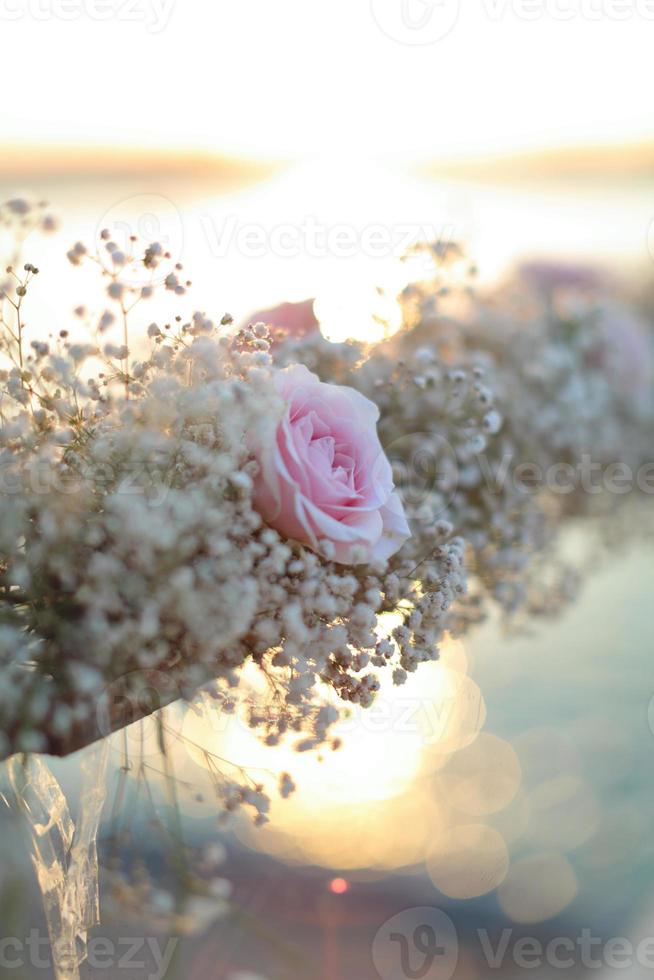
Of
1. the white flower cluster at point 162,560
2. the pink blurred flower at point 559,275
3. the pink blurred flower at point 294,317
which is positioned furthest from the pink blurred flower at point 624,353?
the white flower cluster at point 162,560

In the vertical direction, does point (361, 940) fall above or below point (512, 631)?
below

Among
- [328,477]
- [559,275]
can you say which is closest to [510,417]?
[328,477]

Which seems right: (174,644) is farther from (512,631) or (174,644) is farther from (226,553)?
(512,631)

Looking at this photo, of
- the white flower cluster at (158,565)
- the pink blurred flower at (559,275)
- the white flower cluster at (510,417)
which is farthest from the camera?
the pink blurred flower at (559,275)

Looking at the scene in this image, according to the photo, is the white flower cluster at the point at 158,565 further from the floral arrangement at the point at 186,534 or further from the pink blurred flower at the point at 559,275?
the pink blurred flower at the point at 559,275

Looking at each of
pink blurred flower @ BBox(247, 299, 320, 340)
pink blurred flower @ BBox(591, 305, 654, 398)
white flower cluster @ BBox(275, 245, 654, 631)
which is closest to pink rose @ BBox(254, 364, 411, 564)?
white flower cluster @ BBox(275, 245, 654, 631)

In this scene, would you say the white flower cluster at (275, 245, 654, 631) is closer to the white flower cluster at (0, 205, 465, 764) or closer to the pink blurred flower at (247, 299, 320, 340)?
the pink blurred flower at (247, 299, 320, 340)

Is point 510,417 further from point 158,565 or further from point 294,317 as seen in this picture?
point 158,565

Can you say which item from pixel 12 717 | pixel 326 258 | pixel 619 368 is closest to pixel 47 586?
pixel 12 717
